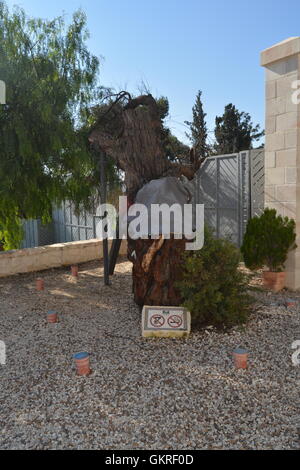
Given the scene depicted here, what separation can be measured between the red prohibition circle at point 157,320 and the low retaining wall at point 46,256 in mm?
4415

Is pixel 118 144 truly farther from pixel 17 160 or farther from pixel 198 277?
pixel 198 277

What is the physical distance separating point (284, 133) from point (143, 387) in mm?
4758

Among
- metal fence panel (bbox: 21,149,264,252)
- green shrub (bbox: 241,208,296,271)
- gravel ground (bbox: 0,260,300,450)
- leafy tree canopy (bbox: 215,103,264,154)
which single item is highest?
leafy tree canopy (bbox: 215,103,264,154)

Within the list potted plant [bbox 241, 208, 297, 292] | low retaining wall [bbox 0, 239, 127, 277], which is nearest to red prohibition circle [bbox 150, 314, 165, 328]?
potted plant [bbox 241, 208, 297, 292]

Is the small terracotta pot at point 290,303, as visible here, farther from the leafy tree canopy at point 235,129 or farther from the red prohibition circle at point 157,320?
the leafy tree canopy at point 235,129

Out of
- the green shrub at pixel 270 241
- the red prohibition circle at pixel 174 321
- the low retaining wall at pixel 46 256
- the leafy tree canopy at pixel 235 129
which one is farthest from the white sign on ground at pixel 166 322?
the leafy tree canopy at pixel 235 129

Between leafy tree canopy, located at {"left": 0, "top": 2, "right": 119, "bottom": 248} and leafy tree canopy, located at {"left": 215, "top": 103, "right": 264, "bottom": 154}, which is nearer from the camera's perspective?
leafy tree canopy, located at {"left": 0, "top": 2, "right": 119, "bottom": 248}

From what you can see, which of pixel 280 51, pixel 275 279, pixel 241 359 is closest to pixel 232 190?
pixel 275 279

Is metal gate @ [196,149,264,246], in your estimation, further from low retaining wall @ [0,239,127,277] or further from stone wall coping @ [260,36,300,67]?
low retaining wall @ [0,239,127,277]

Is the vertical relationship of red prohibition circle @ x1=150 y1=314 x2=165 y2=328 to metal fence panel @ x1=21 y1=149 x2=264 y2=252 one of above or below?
below

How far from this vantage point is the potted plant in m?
5.73

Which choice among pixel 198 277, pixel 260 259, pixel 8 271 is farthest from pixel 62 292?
pixel 260 259

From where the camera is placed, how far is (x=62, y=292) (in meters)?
6.01

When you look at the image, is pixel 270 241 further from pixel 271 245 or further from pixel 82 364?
pixel 82 364
